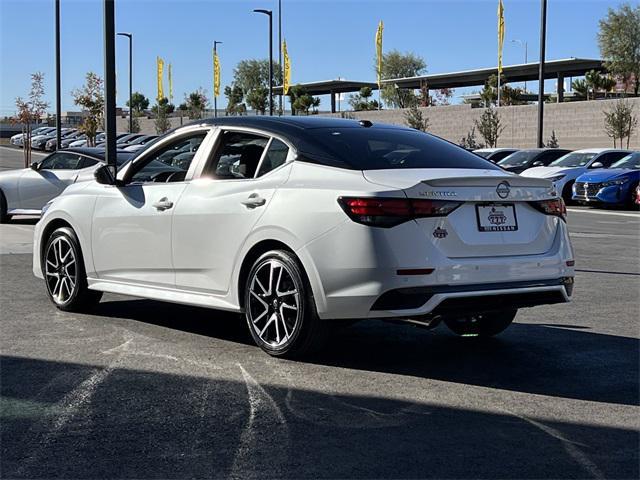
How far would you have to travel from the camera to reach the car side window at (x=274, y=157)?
6457 millimetres

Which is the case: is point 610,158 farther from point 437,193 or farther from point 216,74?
point 216,74

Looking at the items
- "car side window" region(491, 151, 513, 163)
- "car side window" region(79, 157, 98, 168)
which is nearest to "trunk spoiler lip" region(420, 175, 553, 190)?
"car side window" region(79, 157, 98, 168)

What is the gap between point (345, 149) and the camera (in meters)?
6.32

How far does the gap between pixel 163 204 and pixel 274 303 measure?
54.1 inches

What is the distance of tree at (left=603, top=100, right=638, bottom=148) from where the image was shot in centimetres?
4412

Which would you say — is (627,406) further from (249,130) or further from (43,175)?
(43,175)

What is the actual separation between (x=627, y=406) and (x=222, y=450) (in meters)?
2.28

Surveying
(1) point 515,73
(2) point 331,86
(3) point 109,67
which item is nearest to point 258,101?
(2) point 331,86

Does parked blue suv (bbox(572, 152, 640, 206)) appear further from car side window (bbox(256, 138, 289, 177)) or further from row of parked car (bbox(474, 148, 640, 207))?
car side window (bbox(256, 138, 289, 177))

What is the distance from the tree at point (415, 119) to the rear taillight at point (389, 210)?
5191 centimetres

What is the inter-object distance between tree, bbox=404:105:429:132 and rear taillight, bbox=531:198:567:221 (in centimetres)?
5109

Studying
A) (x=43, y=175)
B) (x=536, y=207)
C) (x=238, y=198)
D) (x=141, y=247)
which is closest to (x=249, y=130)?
(x=238, y=198)

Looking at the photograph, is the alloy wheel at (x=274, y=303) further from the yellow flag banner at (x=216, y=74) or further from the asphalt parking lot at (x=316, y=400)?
the yellow flag banner at (x=216, y=74)

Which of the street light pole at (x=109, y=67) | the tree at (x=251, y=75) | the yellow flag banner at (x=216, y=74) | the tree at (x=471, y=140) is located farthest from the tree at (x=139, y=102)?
the street light pole at (x=109, y=67)
